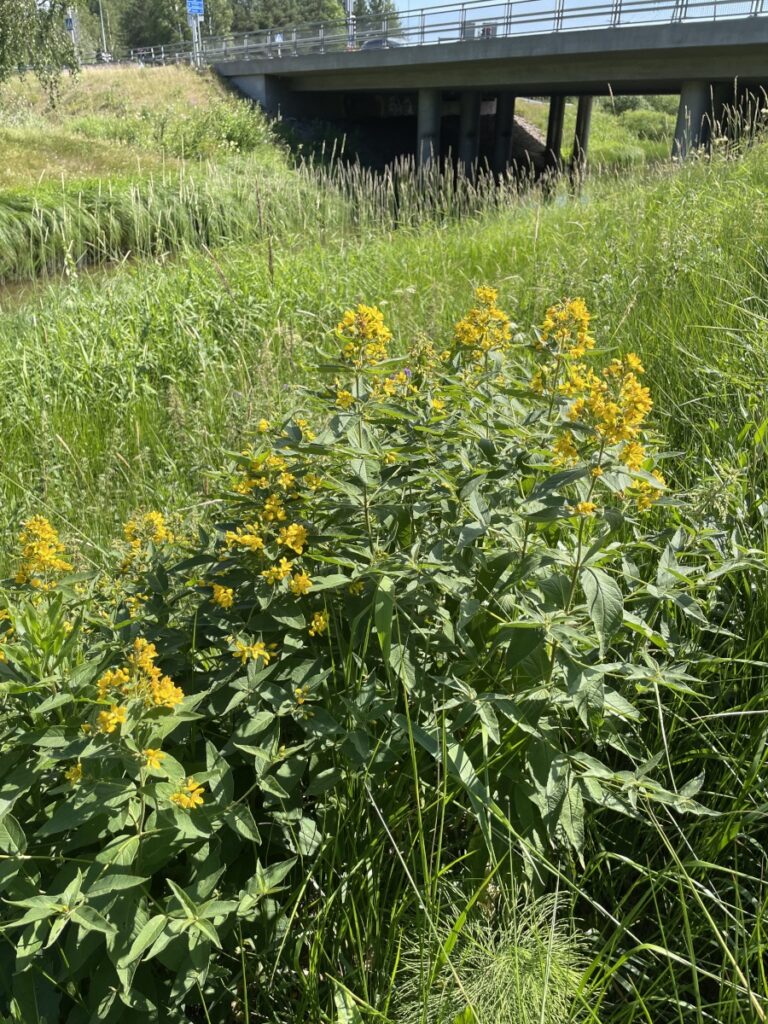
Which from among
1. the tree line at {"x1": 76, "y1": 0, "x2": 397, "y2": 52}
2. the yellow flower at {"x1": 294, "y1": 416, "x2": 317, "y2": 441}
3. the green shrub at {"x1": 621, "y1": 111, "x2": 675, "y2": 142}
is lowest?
the yellow flower at {"x1": 294, "y1": 416, "x2": 317, "y2": 441}

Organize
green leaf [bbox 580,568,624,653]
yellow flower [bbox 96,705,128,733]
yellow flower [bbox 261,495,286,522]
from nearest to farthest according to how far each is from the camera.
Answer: yellow flower [bbox 96,705,128,733] → green leaf [bbox 580,568,624,653] → yellow flower [bbox 261,495,286,522]

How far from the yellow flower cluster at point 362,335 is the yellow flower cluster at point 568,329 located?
369mm

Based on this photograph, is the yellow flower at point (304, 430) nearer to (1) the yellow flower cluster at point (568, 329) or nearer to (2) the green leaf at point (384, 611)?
(2) the green leaf at point (384, 611)

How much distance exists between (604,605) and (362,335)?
0.75 meters

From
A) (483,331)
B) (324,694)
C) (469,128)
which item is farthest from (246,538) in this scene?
(469,128)

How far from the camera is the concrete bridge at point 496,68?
646 inches

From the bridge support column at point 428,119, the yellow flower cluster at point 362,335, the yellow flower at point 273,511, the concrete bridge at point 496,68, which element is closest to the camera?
the yellow flower at point 273,511

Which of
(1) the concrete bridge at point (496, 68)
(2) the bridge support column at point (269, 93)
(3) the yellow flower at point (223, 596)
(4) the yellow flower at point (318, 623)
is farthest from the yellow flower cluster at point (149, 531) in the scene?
(2) the bridge support column at point (269, 93)

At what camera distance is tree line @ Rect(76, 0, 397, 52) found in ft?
213

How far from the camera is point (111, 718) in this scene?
3.55ft

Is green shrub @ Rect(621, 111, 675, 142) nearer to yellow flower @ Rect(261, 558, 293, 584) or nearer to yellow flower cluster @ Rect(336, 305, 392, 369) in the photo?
yellow flower cluster @ Rect(336, 305, 392, 369)

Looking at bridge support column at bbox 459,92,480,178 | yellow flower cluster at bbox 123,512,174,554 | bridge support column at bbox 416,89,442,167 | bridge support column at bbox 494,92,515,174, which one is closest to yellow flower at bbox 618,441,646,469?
yellow flower cluster at bbox 123,512,174,554

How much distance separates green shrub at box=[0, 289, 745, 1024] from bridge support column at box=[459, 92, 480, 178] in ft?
89.4

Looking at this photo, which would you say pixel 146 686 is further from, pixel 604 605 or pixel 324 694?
pixel 604 605
